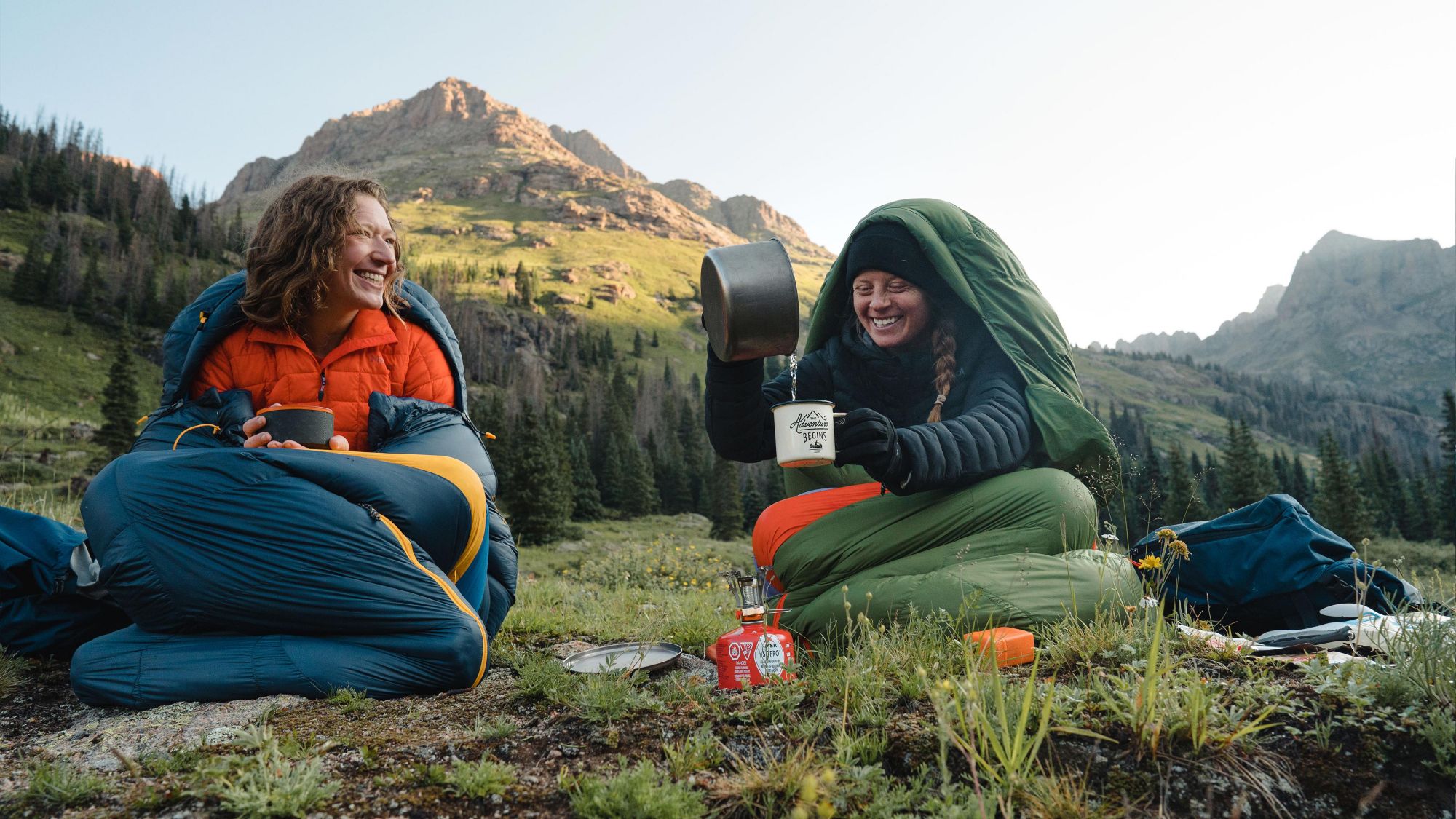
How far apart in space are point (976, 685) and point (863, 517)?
2149mm

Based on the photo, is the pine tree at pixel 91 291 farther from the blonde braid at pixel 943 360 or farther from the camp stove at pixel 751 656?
the camp stove at pixel 751 656

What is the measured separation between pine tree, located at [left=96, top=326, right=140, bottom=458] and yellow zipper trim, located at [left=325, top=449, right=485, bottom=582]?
3874cm

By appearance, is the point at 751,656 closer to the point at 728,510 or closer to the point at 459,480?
the point at 459,480

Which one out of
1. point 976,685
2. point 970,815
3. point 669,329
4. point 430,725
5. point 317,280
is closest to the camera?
point 970,815

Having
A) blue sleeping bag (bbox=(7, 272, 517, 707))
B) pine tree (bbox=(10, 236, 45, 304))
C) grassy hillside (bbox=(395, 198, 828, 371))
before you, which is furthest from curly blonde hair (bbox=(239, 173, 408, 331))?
grassy hillside (bbox=(395, 198, 828, 371))

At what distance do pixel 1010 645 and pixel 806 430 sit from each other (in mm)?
1211

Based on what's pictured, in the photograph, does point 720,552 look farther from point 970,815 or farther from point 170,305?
point 170,305

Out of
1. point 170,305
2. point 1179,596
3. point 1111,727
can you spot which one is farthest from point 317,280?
point 170,305

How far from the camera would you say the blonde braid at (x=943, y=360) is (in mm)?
4340

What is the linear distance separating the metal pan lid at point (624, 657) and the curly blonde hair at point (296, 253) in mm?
2285

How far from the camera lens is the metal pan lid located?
11.5 ft

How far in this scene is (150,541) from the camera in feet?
10.3

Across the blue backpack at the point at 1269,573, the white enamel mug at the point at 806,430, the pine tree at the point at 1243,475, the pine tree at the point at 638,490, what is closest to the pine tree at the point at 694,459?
the pine tree at the point at 638,490

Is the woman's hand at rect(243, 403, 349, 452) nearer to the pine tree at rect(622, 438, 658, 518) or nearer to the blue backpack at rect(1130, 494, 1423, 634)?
the blue backpack at rect(1130, 494, 1423, 634)
